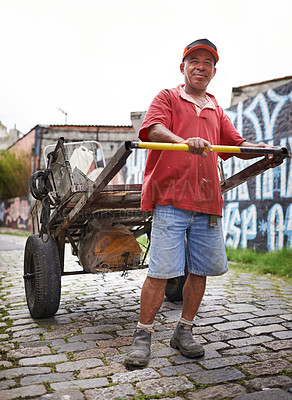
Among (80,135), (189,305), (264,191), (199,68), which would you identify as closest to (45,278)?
(189,305)

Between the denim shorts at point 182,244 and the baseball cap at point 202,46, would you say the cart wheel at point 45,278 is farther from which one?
the baseball cap at point 202,46

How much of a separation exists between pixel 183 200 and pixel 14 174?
2684 cm

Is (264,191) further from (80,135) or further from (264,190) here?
(80,135)

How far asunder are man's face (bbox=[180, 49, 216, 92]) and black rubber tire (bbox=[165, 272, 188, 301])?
2184 mm

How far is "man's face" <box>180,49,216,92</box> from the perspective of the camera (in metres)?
2.93

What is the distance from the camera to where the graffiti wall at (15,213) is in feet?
86.4

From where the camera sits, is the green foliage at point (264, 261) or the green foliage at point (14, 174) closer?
the green foliage at point (264, 261)

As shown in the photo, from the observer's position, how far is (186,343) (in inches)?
114

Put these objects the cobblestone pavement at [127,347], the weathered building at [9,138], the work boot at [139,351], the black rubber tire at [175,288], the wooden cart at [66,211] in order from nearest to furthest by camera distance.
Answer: the cobblestone pavement at [127,347] → the work boot at [139,351] → the wooden cart at [66,211] → the black rubber tire at [175,288] → the weathered building at [9,138]

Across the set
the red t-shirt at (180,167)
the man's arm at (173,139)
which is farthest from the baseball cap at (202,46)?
the man's arm at (173,139)

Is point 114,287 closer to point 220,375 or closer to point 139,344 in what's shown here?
point 139,344

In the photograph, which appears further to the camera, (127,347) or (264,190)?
(264,190)

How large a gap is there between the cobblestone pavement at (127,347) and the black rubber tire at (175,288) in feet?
0.31

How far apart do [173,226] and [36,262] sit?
159 cm
